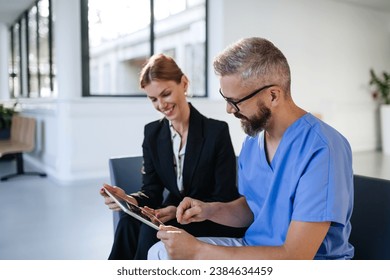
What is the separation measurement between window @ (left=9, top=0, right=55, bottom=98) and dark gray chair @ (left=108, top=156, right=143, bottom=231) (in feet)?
13.6

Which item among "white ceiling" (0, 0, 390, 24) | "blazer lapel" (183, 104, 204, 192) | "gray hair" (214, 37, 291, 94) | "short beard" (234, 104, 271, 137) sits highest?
"white ceiling" (0, 0, 390, 24)

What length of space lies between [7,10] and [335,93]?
19.2 ft

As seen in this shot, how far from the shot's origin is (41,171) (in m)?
5.07

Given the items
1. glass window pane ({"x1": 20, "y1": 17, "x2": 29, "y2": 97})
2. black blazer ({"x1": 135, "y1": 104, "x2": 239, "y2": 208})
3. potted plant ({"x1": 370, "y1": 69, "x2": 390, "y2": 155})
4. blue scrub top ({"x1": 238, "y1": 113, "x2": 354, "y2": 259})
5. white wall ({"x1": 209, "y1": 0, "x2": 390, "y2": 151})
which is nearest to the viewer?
blue scrub top ({"x1": 238, "y1": 113, "x2": 354, "y2": 259})

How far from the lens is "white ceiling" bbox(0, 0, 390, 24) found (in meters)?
6.23

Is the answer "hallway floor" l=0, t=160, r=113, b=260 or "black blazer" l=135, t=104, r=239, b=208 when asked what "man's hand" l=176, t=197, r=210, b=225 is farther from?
"hallway floor" l=0, t=160, r=113, b=260

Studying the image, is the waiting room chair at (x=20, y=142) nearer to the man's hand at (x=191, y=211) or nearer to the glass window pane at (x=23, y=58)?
the glass window pane at (x=23, y=58)

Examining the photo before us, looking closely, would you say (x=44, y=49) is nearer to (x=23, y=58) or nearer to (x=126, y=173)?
(x=23, y=58)

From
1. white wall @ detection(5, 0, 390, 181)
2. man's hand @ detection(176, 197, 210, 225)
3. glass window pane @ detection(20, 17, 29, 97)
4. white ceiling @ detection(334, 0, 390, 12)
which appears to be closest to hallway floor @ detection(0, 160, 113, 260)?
white wall @ detection(5, 0, 390, 181)

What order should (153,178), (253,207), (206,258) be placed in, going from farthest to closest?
(153,178) → (253,207) → (206,258)

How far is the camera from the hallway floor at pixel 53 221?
224cm

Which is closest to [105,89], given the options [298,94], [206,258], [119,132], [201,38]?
[119,132]

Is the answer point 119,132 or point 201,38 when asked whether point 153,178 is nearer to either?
point 119,132

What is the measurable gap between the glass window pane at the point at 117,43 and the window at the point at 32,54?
1.01 metres
